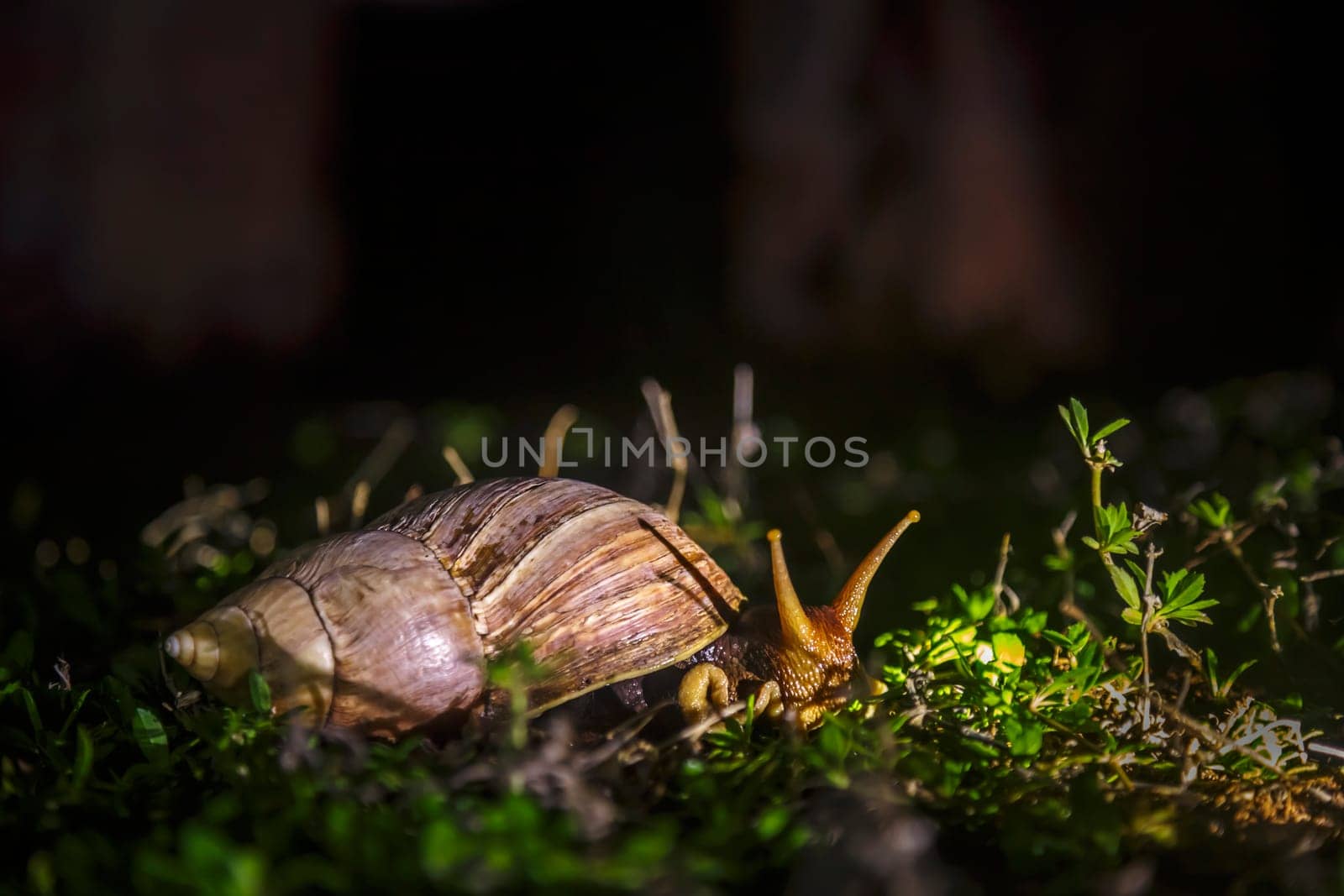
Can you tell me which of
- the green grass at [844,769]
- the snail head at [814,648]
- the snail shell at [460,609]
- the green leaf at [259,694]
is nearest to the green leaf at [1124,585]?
the green grass at [844,769]

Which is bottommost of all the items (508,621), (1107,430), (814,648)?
(814,648)

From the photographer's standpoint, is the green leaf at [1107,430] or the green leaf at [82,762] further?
the green leaf at [1107,430]

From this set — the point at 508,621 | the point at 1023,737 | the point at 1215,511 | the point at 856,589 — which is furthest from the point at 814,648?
the point at 1215,511

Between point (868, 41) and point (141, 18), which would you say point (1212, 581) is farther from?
point (141, 18)

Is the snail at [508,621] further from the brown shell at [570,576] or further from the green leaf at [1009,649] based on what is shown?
the green leaf at [1009,649]

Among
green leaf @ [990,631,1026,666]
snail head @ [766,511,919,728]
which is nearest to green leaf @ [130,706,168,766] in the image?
snail head @ [766,511,919,728]

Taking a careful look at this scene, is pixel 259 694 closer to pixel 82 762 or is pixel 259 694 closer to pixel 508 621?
pixel 82 762
